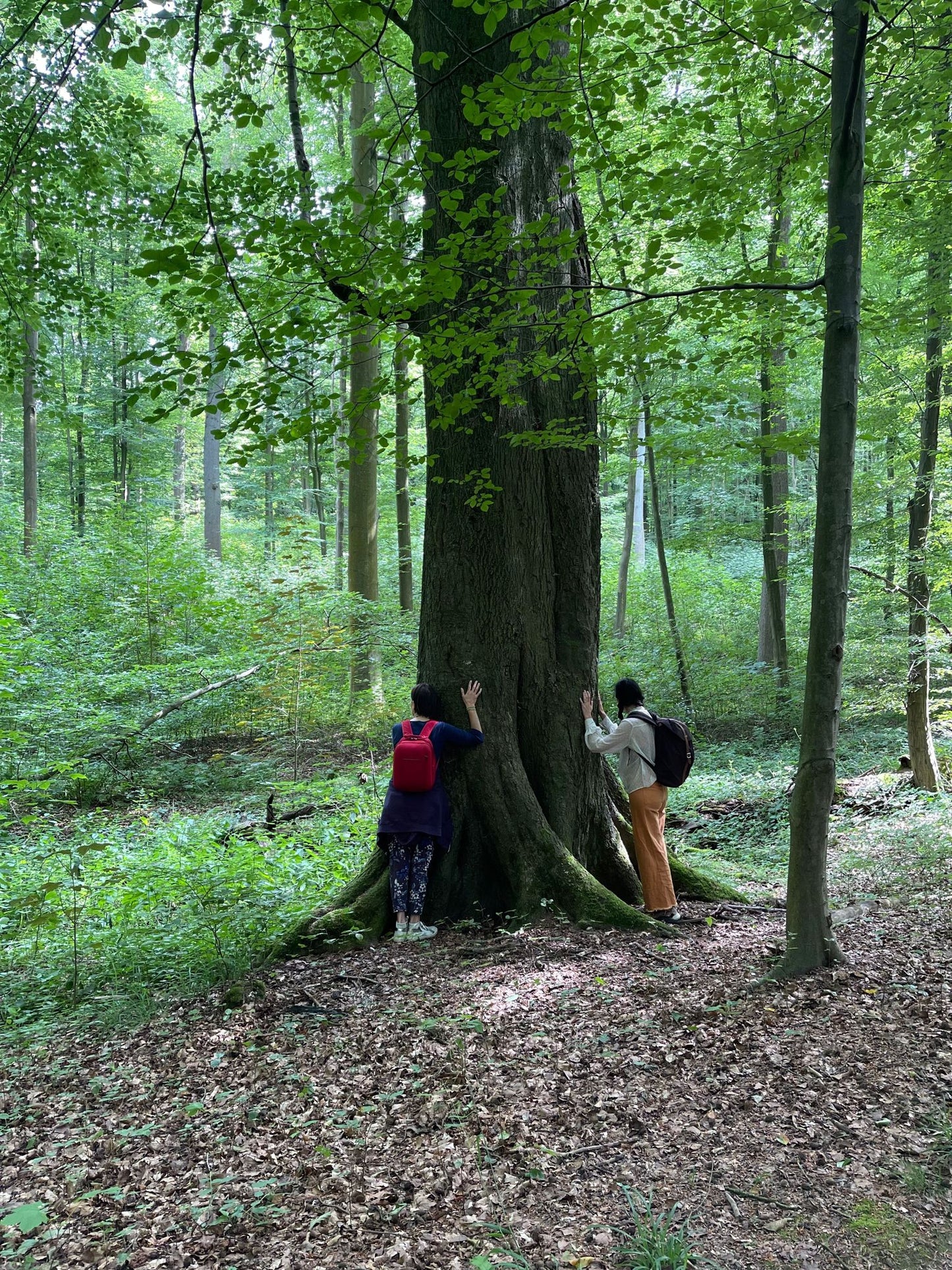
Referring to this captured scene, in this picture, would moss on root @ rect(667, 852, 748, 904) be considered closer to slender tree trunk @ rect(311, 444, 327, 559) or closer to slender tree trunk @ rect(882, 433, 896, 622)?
slender tree trunk @ rect(882, 433, 896, 622)

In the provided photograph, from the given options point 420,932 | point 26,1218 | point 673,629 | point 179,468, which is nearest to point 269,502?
point 179,468

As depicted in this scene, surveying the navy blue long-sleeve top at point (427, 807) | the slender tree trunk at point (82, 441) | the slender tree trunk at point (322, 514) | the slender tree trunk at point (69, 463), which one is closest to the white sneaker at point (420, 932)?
the navy blue long-sleeve top at point (427, 807)

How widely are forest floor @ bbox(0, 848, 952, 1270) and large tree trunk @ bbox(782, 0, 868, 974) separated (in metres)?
0.41

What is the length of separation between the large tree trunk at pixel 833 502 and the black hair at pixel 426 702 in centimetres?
237

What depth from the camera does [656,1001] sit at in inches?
155

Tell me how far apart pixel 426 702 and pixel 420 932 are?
1502 millimetres

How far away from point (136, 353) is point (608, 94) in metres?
2.42

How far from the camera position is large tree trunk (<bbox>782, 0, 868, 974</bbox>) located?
364cm

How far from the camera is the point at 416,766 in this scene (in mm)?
5094

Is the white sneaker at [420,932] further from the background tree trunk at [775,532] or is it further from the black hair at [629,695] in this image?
the background tree trunk at [775,532]

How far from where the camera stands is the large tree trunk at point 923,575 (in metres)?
8.66

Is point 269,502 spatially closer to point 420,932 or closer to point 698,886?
point 698,886

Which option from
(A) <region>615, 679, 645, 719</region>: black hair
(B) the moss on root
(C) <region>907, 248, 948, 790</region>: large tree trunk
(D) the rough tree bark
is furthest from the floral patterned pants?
(C) <region>907, 248, 948, 790</region>: large tree trunk

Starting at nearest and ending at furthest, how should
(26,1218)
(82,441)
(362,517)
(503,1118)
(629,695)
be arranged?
(26,1218) < (503,1118) < (629,695) < (362,517) < (82,441)
